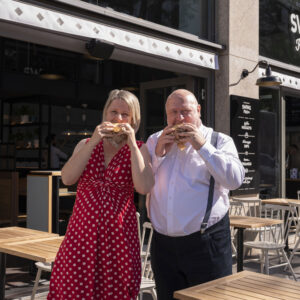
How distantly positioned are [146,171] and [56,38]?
113 inches

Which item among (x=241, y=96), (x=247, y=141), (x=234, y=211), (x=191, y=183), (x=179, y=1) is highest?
(x=179, y=1)

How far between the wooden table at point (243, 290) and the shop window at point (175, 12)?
3.51m

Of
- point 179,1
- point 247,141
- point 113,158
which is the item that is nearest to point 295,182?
point 247,141

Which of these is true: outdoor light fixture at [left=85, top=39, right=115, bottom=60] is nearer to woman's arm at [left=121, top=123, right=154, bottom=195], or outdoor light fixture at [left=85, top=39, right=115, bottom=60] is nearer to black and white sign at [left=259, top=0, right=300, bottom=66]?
woman's arm at [left=121, top=123, right=154, bottom=195]

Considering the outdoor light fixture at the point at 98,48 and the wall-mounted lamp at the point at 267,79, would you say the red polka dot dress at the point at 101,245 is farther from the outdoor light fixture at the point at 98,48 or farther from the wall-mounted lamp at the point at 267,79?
the wall-mounted lamp at the point at 267,79

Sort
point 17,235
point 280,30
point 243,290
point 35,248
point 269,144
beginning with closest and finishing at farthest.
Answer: point 243,290 < point 35,248 < point 17,235 < point 269,144 < point 280,30

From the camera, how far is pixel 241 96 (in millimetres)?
6410

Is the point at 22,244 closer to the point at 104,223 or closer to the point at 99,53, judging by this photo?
the point at 104,223

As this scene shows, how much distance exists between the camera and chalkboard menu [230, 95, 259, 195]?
248 inches

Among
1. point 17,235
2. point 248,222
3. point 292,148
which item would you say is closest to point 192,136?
point 17,235

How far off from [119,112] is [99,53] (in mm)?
2626

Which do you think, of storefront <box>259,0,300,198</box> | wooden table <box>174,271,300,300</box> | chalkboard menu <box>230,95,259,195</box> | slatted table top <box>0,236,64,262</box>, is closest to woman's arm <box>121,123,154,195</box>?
wooden table <box>174,271,300,300</box>

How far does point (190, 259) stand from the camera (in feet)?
6.37

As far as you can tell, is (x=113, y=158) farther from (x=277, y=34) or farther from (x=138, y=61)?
(x=277, y=34)
